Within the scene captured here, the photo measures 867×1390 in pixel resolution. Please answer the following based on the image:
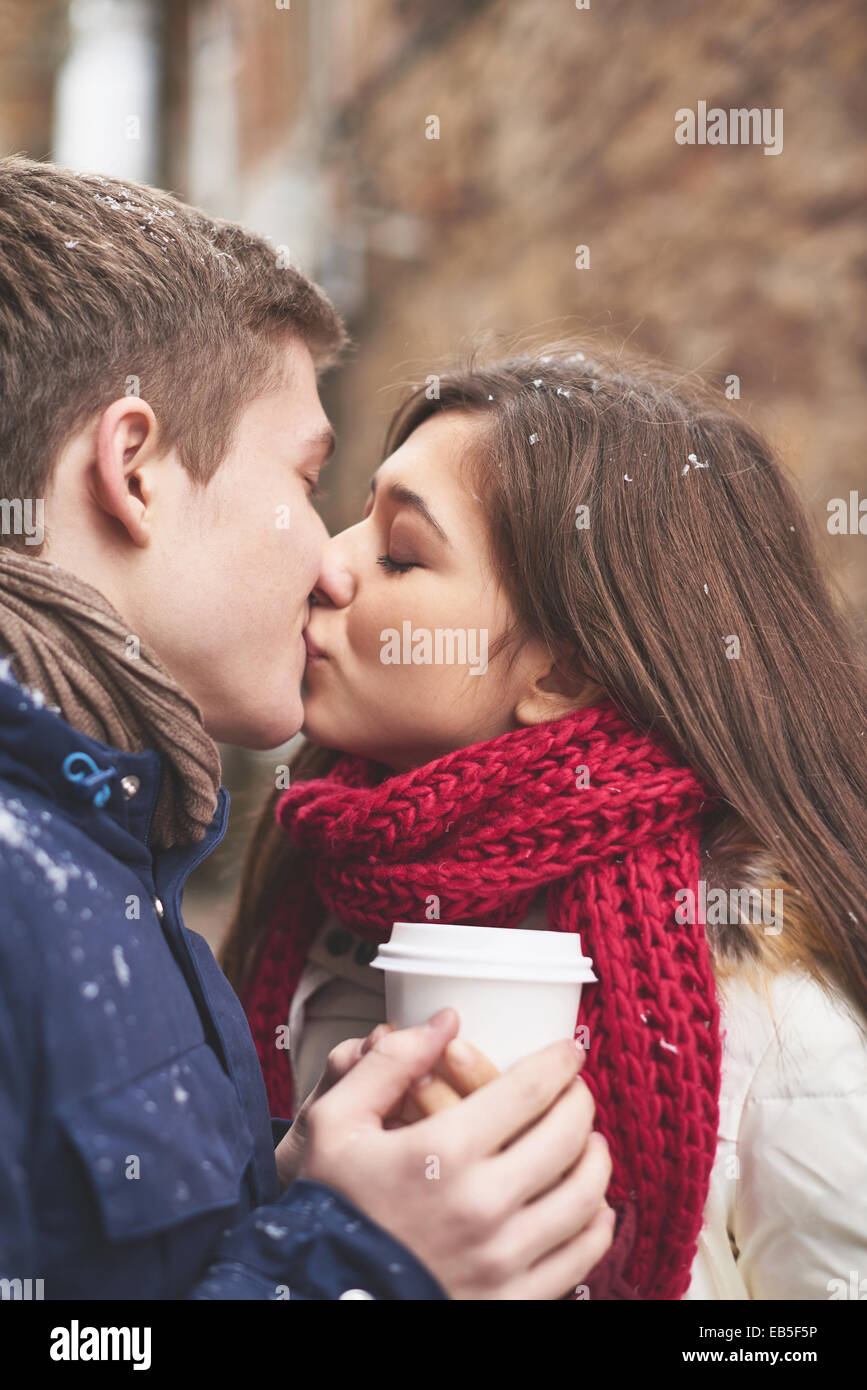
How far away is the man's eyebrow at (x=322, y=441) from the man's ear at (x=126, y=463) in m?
0.21

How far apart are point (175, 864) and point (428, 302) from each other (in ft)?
6.99

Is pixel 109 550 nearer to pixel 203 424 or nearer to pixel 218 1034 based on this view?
pixel 203 424

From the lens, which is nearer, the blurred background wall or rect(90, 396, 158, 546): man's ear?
rect(90, 396, 158, 546): man's ear

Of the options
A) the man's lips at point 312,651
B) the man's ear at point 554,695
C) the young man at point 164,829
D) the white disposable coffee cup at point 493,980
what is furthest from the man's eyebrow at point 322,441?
the white disposable coffee cup at point 493,980

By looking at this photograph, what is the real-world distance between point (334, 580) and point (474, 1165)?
726 millimetres

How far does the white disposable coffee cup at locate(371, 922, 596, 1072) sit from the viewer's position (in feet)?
3.16

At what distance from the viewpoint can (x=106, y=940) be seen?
0.91 meters

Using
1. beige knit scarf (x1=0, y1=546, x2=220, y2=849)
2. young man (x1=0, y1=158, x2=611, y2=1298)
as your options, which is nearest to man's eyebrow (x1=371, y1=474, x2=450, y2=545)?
young man (x1=0, y1=158, x2=611, y2=1298)

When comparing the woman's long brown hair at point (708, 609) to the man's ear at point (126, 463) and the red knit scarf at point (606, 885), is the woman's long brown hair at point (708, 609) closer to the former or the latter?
the red knit scarf at point (606, 885)

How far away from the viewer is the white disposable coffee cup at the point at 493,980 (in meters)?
0.96

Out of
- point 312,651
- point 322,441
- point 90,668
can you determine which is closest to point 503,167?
point 322,441

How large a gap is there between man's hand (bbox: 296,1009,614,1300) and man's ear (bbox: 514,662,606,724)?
43 centimetres

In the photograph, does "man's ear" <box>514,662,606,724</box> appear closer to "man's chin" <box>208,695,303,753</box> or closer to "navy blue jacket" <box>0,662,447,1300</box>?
"man's chin" <box>208,695,303,753</box>
